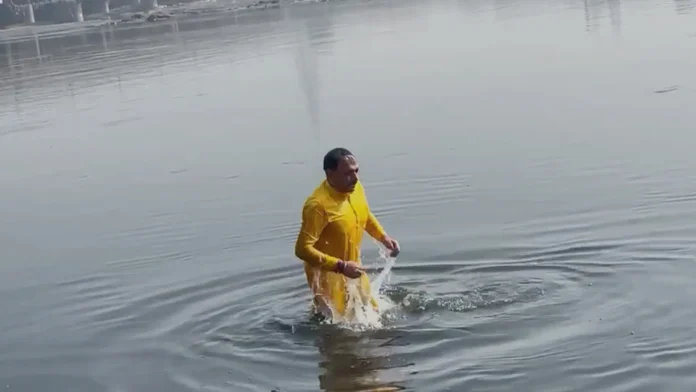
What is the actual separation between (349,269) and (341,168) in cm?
74

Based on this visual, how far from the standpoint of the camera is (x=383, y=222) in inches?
535

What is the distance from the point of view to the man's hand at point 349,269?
908 centimetres

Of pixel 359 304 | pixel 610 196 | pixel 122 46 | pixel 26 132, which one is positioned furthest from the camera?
pixel 122 46

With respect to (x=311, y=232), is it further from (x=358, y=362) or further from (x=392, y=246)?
(x=358, y=362)

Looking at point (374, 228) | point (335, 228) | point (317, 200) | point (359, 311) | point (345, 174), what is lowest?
point (359, 311)

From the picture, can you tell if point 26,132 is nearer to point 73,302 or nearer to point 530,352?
point 73,302

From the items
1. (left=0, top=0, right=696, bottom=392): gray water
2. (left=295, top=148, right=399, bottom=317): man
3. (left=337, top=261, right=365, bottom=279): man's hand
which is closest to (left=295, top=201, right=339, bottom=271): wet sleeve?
(left=295, top=148, right=399, bottom=317): man

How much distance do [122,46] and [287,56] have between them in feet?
49.7

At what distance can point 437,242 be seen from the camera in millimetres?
12555

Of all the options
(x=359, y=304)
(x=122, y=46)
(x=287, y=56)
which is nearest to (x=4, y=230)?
(x=359, y=304)

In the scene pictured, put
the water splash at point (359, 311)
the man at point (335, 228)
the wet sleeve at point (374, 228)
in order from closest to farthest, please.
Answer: the man at point (335, 228) → the wet sleeve at point (374, 228) → the water splash at point (359, 311)

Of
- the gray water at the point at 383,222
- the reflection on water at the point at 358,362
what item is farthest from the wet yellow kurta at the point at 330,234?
the gray water at the point at 383,222

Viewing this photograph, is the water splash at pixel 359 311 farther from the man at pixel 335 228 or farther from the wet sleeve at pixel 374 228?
the wet sleeve at pixel 374 228

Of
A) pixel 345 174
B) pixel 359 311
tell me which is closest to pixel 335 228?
pixel 345 174
